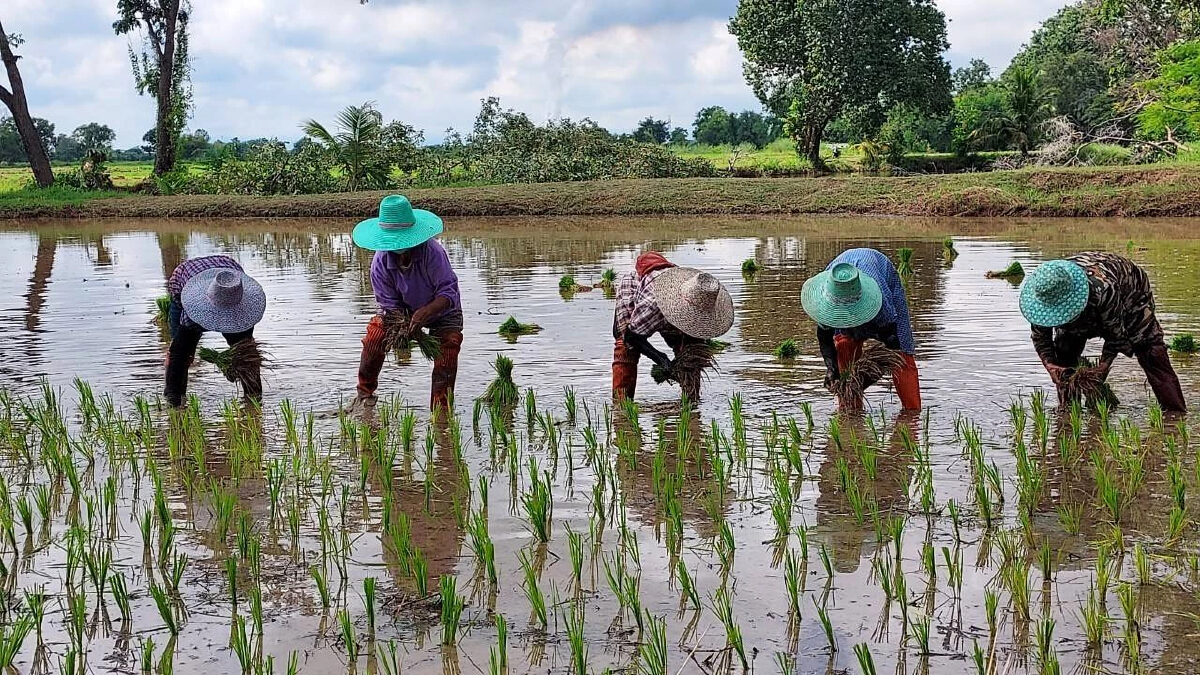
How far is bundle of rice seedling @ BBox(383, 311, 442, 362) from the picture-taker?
675cm

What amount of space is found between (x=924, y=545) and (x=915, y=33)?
32.3m

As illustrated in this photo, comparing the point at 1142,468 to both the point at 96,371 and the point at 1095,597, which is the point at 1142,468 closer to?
the point at 1095,597

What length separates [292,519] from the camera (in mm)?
→ 4699

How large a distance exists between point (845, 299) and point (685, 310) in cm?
82

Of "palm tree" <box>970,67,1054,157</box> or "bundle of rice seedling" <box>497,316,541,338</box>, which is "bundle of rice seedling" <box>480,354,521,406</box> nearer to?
"bundle of rice seedling" <box>497,316,541,338</box>

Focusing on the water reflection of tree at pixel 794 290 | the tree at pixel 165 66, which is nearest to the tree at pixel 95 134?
the tree at pixel 165 66

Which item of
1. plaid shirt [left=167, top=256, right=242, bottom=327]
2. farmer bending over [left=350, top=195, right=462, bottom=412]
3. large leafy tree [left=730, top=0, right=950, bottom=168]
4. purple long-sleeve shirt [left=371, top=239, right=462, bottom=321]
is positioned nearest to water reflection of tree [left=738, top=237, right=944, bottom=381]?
farmer bending over [left=350, top=195, right=462, bottom=412]

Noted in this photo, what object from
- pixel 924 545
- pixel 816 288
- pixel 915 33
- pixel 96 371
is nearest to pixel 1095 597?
pixel 924 545

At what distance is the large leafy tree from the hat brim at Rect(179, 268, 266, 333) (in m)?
28.8

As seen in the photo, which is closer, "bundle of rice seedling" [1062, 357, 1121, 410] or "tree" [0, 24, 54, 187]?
"bundle of rice seedling" [1062, 357, 1121, 410]

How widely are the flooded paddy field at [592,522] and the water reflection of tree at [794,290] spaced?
0.17 m

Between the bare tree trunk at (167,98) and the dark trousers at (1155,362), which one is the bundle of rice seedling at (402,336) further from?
the bare tree trunk at (167,98)

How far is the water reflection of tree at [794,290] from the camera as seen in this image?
9.38 m

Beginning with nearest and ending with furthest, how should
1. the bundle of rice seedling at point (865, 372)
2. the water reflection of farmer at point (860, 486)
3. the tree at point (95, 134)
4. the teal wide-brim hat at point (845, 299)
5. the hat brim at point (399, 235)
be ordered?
the water reflection of farmer at point (860, 486), the teal wide-brim hat at point (845, 299), the bundle of rice seedling at point (865, 372), the hat brim at point (399, 235), the tree at point (95, 134)
